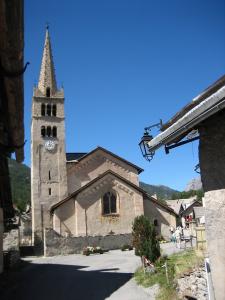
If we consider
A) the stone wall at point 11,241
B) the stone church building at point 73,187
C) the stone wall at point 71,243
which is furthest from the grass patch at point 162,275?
the stone church building at point 73,187

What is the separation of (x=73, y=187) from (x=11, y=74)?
135 feet

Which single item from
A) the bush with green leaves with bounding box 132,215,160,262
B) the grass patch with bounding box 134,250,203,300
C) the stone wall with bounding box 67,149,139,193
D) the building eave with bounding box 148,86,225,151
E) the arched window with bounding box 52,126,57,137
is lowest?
the grass patch with bounding box 134,250,203,300

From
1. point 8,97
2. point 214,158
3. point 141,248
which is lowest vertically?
point 141,248

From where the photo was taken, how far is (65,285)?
17391 mm

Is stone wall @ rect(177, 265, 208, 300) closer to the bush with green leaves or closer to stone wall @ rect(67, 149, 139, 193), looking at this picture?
the bush with green leaves

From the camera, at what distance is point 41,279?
19547 millimetres

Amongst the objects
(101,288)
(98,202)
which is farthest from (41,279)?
(98,202)

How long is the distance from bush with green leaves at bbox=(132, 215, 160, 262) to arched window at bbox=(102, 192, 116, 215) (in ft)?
67.9

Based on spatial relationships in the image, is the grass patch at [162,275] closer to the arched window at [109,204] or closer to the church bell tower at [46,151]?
the arched window at [109,204]

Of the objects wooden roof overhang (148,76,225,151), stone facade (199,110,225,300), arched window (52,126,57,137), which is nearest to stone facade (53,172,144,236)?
arched window (52,126,57,137)

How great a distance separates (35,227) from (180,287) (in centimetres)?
3428

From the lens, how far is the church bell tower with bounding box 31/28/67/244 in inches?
1722

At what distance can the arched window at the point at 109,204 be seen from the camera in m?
41.4

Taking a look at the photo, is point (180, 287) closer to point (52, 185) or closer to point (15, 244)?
point (15, 244)
